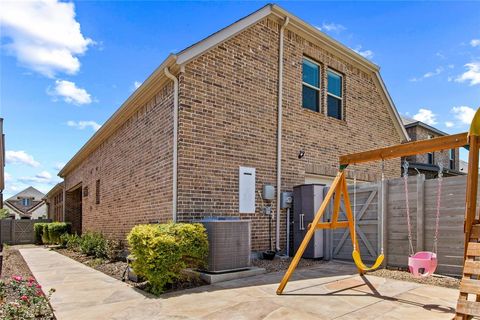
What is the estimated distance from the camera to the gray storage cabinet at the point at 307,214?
8.97m

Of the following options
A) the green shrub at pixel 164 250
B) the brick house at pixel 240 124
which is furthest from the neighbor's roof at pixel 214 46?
the green shrub at pixel 164 250

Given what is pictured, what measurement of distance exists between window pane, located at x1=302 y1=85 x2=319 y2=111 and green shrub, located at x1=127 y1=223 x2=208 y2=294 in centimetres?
565

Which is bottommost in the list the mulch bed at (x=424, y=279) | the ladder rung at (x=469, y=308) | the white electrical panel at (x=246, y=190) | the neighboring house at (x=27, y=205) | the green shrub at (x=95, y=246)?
the neighboring house at (x=27, y=205)

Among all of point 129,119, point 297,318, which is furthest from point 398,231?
point 129,119

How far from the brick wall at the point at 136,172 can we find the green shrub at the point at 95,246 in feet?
1.60

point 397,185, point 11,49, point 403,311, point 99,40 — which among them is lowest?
point 403,311

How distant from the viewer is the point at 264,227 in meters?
8.98

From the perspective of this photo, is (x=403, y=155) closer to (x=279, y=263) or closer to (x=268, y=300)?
(x=268, y=300)

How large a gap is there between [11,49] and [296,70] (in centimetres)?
710

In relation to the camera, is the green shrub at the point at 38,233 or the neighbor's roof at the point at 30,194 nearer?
the green shrub at the point at 38,233

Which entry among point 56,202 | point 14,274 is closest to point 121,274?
point 14,274

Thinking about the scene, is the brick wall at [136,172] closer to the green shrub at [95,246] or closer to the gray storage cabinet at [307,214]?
the green shrub at [95,246]

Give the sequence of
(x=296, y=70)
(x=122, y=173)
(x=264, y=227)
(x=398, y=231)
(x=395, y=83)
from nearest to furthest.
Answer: (x=398, y=231) → (x=264, y=227) → (x=296, y=70) → (x=122, y=173) → (x=395, y=83)

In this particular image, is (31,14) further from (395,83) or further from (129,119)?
(395,83)
